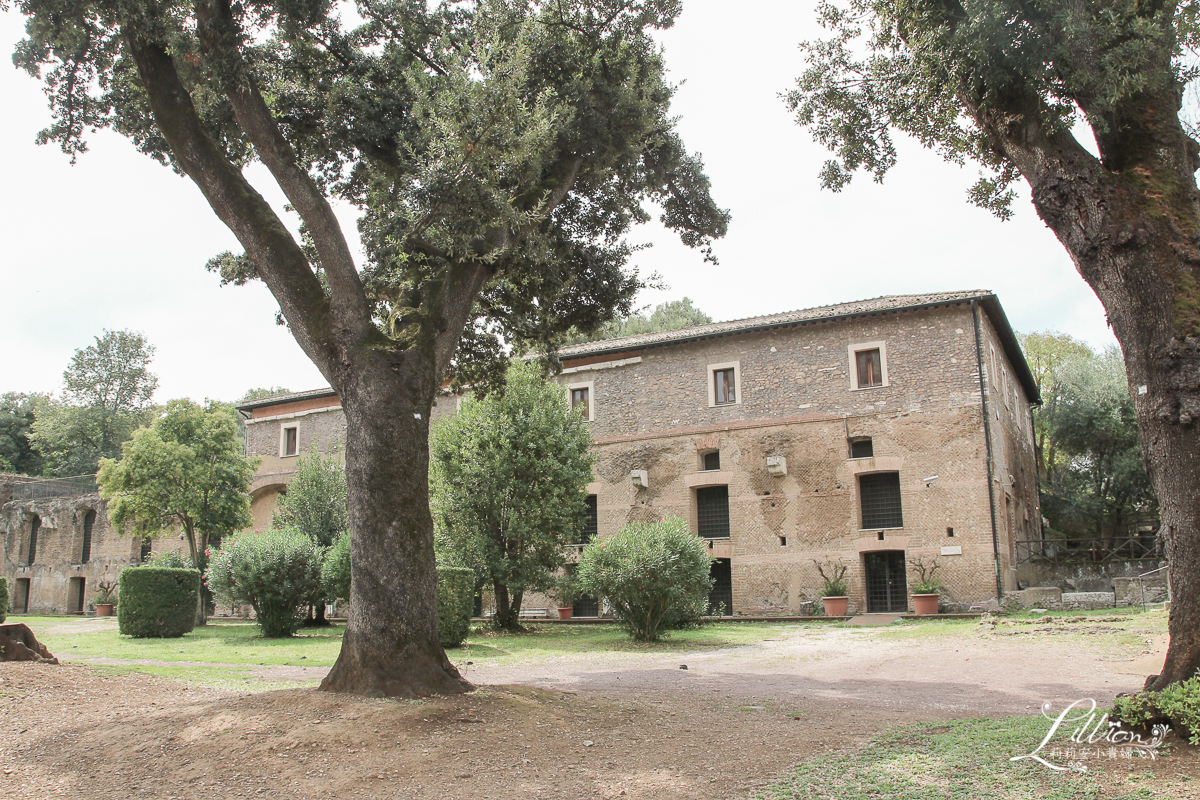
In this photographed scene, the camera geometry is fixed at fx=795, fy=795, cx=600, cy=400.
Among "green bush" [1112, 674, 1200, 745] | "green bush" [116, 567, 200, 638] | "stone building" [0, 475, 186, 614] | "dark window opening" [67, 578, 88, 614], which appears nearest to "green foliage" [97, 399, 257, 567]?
"green bush" [116, 567, 200, 638]

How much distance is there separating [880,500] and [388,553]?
17.9 m

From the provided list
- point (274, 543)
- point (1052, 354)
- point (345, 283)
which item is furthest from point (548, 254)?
point (1052, 354)

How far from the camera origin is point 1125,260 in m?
5.29

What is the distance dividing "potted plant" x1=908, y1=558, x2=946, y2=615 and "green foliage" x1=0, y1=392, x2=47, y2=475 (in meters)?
53.0

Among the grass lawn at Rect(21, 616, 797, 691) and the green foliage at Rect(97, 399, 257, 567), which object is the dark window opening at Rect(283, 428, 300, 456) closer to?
the green foliage at Rect(97, 399, 257, 567)

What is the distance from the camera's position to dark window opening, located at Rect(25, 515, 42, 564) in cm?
3638

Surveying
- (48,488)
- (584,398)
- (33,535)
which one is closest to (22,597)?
(33,535)

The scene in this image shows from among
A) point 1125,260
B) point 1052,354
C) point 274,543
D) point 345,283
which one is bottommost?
point 274,543

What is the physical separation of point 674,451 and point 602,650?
11580 mm

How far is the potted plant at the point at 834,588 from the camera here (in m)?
20.7

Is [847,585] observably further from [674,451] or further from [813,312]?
[813,312]

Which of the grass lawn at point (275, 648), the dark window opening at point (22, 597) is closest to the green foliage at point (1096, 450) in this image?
the grass lawn at point (275, 648)

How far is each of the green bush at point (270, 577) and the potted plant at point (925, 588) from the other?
14.2 meters

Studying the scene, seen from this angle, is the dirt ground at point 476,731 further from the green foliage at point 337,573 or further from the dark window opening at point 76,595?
the dark window opening at point 76,595
